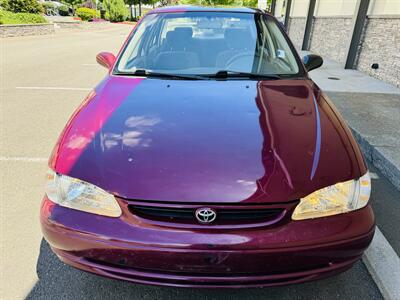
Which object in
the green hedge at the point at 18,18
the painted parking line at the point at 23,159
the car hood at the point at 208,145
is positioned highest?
the car hood at the point at 208,145

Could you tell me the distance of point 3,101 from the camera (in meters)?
5.94

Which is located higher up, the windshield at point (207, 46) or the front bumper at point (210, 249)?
the windshield at point (207, 46)

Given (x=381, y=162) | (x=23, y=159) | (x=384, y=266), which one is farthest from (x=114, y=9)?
(x=384, y=266)

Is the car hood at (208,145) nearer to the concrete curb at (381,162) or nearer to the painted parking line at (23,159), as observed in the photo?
the concrete curb at (381,162)

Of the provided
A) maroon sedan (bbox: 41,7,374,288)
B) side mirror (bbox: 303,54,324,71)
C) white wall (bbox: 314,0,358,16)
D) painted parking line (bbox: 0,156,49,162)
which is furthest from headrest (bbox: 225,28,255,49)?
white wall (bbox: 314,0,358,16)

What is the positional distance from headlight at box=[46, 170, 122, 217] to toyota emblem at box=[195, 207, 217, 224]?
14.6 inches

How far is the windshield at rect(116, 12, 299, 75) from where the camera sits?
9.56ft

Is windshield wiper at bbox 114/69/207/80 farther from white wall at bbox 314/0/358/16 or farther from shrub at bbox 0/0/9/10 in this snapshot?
shrub at bbox 0/0/9/10

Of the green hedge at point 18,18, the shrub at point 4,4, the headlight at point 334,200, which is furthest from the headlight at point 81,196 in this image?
the shrub at point 4,4

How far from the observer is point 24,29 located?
678 inches

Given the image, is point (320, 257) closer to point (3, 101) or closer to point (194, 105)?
point (194, 105)

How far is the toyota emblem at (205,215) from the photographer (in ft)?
5.27

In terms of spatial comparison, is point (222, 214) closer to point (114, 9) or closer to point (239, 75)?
point (239, 75)

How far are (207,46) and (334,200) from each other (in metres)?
1.92
